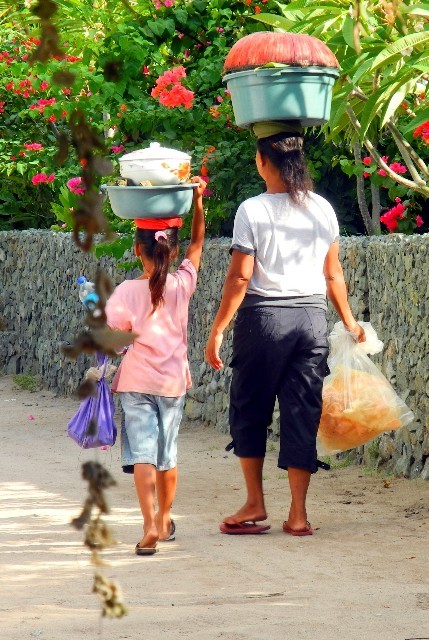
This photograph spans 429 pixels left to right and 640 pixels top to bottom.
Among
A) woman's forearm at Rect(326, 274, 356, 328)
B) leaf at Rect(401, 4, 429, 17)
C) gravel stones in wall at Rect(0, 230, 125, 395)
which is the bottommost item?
gravel stones in wall at Rect(0, 230, 125, 395)

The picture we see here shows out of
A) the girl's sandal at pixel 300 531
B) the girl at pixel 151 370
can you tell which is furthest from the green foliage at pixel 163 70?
the girl's sandal at pixel 300 531

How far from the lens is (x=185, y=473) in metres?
6.99

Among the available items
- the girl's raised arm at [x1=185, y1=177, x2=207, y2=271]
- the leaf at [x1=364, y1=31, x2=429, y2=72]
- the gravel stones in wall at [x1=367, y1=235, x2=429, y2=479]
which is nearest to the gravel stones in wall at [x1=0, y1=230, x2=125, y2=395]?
the gravel stones in wall at [x1=367, y1=235, x2=429, y2=479]

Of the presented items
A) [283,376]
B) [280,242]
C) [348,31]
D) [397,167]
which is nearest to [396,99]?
[348,31]

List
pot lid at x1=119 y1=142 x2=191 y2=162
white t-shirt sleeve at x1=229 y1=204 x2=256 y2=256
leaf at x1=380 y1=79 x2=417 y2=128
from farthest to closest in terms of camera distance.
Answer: pot lid at x1=119 y1=142 x2=191 y2=162, white t-shirt sleeve at x1=229 y1=204 x2=256 y2=256, leaf at x1=380 y1=79 x2=417 y2=128

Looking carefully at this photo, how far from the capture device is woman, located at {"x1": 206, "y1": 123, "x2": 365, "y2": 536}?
492 centimetres

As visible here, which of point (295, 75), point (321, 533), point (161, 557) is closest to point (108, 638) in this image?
point (161, 557)

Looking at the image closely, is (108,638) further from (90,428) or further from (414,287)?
(414,287)

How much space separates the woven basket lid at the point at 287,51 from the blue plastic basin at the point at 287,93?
3 cm

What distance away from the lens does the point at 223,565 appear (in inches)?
183

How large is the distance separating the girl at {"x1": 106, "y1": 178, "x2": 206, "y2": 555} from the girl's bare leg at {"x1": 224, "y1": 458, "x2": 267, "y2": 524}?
355 mm

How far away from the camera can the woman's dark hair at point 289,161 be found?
16.3 feet

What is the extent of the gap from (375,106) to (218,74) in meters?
4.40

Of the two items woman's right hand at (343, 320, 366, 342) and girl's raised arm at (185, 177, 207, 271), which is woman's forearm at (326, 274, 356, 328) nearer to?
woman's right hand at (343, 320, 366, 342)
